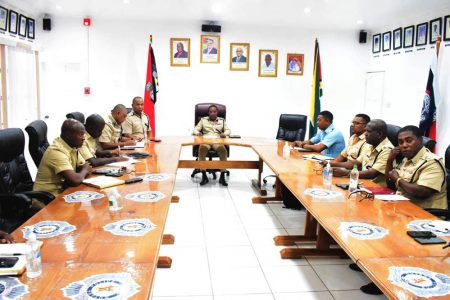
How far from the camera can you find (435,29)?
5535mm

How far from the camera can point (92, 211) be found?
2266 mm

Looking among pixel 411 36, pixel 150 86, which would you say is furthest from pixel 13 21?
pixel 411 36

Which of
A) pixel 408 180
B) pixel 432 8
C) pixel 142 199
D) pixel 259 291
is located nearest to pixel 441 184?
pixel 408 180

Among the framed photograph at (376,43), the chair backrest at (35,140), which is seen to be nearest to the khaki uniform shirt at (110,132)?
the chair backrest at (35,140)

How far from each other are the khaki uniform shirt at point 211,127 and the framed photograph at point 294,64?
7.64 feet

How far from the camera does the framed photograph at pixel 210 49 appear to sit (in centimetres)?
732

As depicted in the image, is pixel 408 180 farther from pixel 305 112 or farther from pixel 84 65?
pixel 84 65

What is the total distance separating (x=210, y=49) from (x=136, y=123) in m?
2.65

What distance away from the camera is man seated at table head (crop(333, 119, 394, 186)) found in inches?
133

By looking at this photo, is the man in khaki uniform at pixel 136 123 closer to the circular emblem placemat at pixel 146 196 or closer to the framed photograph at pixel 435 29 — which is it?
the circular emblem placemat at pixel 146 196

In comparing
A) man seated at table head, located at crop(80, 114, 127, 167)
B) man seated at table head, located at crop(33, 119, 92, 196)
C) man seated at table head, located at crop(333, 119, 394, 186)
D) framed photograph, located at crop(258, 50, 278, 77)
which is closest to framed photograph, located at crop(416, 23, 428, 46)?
framed photograph, located at crop(258, 50, 278, 77)

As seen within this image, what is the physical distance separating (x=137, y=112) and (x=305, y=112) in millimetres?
3786

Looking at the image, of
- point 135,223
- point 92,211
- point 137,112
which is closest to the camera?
point 135,223

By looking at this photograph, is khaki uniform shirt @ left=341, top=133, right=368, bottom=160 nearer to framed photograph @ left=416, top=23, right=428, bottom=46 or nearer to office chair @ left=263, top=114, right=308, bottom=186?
office chair @ left=263, top=114, right=308, bottom=186
